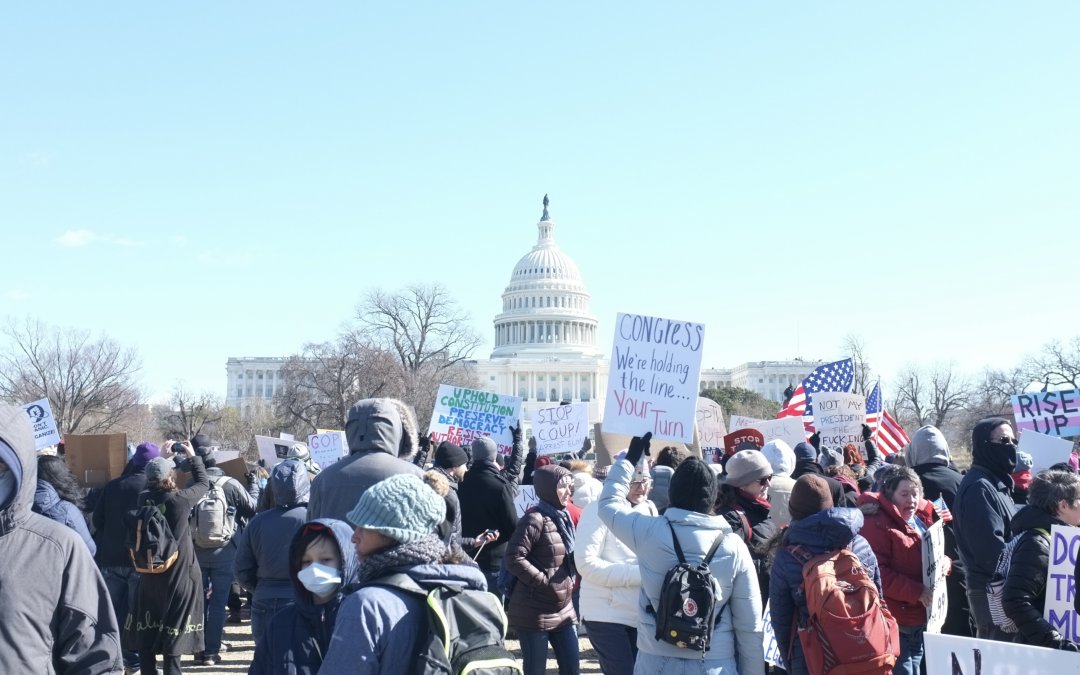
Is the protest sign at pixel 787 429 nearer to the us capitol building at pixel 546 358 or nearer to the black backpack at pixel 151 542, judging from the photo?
the black backpack at pixel 151 542

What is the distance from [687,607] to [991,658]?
1.14m

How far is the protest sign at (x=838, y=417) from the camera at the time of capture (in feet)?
44.8

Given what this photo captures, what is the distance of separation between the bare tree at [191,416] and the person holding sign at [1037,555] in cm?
4424

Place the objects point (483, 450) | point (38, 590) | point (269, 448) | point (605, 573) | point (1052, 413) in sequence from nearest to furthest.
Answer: point (38, 590), point (605, 573), point (483, 450), point (1052, 413), point (269, 448)

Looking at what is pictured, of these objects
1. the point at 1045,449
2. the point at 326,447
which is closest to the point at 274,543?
the point at 1045,449

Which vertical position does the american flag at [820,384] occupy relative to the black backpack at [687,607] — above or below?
above

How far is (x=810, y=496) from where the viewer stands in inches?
192

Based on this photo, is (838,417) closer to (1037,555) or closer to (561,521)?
(561,521)

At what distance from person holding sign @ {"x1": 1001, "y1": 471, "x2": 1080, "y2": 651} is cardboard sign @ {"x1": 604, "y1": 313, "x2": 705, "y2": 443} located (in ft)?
8.79

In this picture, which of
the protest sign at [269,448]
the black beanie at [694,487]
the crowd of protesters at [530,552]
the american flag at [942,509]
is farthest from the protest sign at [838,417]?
the black beanie at [694,487]

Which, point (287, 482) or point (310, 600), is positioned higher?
point (287, 482)

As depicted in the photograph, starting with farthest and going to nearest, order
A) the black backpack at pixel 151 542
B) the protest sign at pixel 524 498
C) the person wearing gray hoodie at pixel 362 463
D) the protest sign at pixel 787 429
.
Answer: the protest sign at pixel 787 429 → the protest sign at pixel 524 498 → the black backpack at pixel 151 542 → the person wearing gray hoodie at pixel 362 463

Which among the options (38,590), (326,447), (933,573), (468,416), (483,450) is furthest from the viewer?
(468,416)

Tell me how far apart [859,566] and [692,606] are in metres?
0.79
